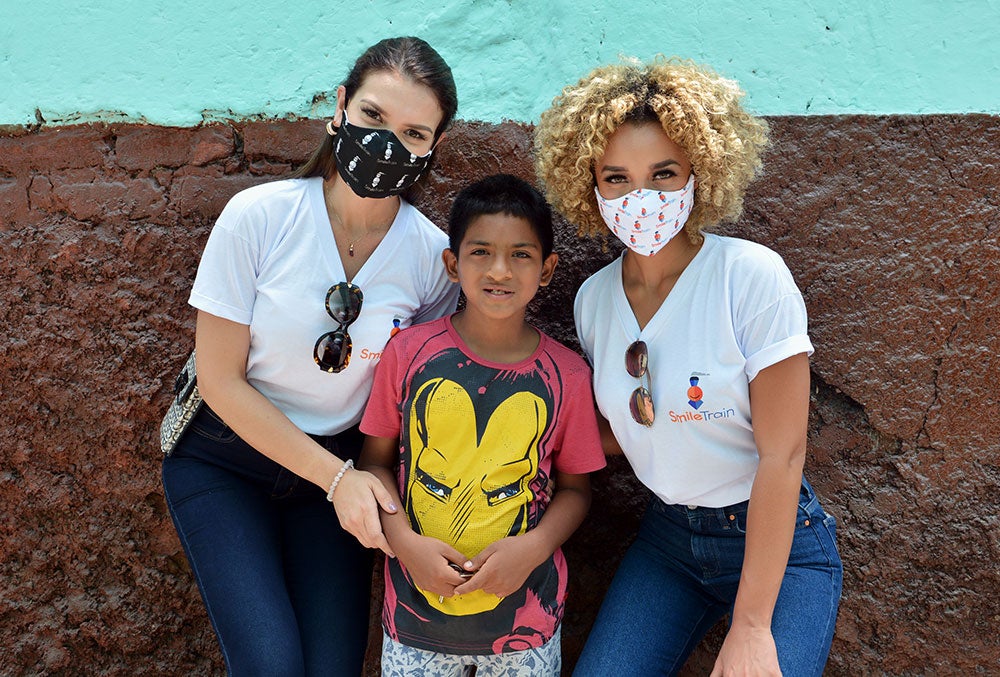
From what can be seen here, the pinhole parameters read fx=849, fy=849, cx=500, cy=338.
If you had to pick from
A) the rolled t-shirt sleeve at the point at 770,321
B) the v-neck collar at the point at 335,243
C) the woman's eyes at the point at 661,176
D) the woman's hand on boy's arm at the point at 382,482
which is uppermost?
the woman's eyes at the point at 661,176

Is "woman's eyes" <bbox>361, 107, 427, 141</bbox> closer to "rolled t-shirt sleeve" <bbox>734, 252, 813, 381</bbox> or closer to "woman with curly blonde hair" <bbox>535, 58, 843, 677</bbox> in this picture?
"woman with curly blonde hair" <bbox>535, 58, 843, 677</bbox>

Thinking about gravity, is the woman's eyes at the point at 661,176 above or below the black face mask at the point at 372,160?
above

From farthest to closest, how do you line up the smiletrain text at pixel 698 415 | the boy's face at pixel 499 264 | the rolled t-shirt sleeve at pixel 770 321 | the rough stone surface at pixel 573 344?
the rough stone surface at pixel 573 344
the boy's face at pixel 499 264
the smiletrain text at pixel 698 415
the rolled t-shirt sleeve at pixel 770 321

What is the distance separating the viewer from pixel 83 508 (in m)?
2.67

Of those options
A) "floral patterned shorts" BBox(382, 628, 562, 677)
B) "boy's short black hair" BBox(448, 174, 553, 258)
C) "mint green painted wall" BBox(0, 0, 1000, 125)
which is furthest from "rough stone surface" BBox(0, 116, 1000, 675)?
"floral patterned shorts" BBox(382, 628, 562, 677)

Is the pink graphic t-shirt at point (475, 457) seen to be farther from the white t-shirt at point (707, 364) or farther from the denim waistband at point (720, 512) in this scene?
the denim waistband at point (720, 512)

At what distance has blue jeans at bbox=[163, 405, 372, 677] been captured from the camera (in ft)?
6.64

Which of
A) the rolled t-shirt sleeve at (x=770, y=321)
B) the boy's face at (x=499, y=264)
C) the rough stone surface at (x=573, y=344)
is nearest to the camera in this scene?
the rolled t-shirt sleeve at (x=770, y=321)

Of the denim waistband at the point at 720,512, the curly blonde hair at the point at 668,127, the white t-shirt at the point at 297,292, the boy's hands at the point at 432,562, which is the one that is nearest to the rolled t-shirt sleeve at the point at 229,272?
the white t-shirt at the point at 297,292

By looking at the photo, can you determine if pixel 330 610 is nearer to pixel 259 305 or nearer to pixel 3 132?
pixel 259 305

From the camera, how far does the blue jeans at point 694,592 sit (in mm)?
1997

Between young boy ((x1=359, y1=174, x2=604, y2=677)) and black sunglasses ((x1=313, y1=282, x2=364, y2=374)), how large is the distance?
0.11 m

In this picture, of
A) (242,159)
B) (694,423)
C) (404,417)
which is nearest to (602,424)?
(694,423)

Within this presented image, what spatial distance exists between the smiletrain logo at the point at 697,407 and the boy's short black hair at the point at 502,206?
20.7 inches
